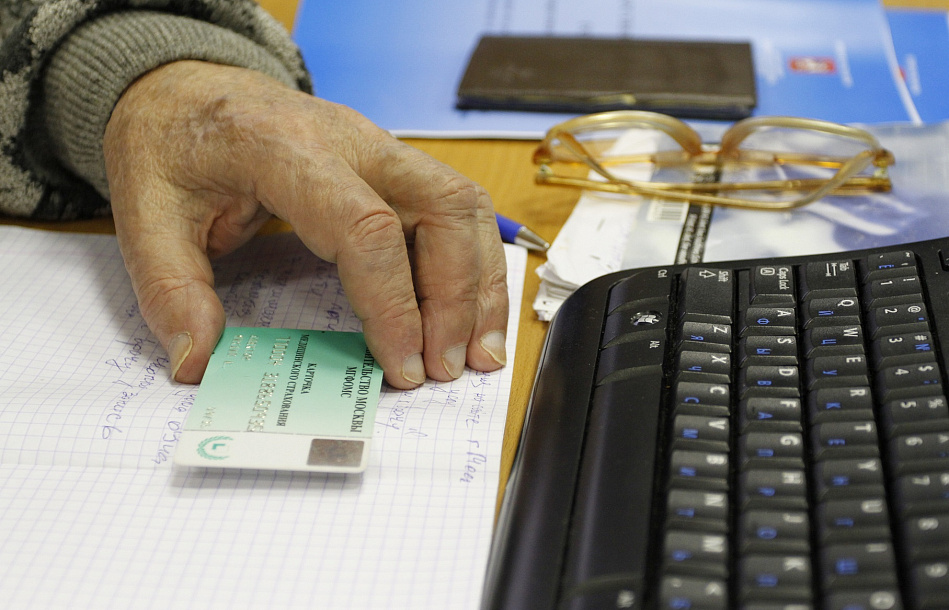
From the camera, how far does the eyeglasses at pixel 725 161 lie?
25.0 inches

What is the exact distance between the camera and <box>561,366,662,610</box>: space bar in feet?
1.08

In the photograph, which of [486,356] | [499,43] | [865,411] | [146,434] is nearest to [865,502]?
[865,411]


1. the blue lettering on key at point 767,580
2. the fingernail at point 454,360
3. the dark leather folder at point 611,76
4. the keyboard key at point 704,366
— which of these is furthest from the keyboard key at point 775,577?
the dark leather folder at point 611,76

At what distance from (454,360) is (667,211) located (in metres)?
0.25

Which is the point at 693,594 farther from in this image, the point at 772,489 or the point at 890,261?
the point at 890,261

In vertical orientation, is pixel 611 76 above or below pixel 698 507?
above

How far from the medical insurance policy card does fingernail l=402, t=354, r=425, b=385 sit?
2 cm

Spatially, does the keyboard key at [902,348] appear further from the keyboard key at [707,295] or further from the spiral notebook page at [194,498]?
the spiral notebook page at [194,498]

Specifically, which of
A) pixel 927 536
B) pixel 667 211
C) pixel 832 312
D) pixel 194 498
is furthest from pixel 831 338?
pixel 194 498

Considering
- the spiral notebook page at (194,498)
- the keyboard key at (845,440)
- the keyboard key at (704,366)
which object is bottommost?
the spiral notebook page at (194,498)

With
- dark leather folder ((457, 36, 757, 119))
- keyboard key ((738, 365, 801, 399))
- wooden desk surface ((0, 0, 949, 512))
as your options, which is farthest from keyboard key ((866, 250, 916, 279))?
dark leather folder ((457, 36, 757, 119))

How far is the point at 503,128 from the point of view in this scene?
76cm

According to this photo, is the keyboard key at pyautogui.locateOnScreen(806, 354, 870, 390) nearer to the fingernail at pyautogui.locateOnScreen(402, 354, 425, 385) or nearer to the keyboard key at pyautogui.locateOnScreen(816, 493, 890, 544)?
the keyboard key at pyautogui.locateOnScreen(816, 493, 890, 544)

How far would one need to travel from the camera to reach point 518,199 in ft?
2.21
